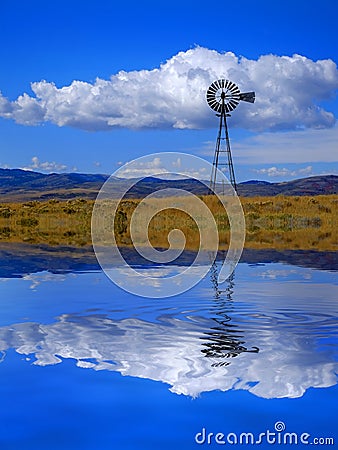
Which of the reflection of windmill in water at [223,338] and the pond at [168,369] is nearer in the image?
the pond at [168,369]

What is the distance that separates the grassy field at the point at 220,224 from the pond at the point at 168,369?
1281 cm

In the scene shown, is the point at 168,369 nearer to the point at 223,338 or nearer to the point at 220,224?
the point at 223,338

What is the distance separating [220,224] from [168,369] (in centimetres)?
3089

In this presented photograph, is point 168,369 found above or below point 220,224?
below

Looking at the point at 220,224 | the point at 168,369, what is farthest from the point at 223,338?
the point at 220,224

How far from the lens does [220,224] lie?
125 ft

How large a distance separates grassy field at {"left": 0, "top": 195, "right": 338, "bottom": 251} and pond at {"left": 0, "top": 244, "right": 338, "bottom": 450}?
12.8 metres

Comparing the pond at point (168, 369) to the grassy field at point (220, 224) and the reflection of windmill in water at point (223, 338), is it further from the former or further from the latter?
the grassy field at point (220, 224)

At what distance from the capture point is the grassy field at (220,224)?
1061 inches

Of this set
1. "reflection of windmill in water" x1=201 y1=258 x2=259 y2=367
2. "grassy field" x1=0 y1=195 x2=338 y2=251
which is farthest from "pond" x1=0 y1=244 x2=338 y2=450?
"grassy field" x1=0 y1=195 x2=338 y2=251

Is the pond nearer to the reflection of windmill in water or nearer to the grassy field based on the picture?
the reflection of windmill in water

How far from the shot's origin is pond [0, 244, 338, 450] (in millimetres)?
5676

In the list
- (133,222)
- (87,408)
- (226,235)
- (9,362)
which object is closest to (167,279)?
(9,362)

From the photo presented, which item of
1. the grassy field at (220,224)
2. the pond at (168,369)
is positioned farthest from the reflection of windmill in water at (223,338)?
the grassy field at (220,224)
